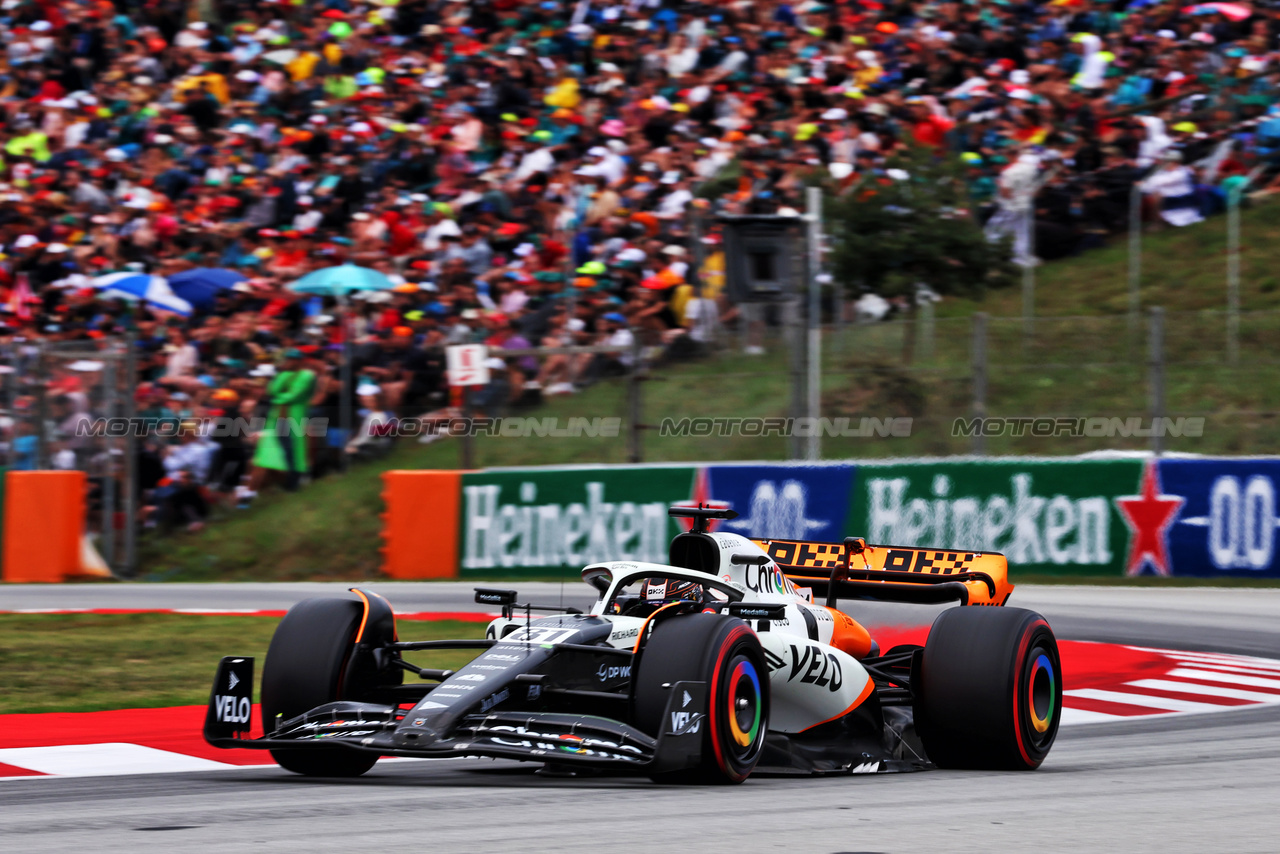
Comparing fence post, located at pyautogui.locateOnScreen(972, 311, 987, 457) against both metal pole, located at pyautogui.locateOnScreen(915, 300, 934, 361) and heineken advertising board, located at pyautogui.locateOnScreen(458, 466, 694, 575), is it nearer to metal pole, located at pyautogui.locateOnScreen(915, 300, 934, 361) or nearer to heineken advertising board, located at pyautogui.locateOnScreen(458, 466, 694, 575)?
metal pole, located at pyautogui.locateOnScreen(915, 300, 934, 361)

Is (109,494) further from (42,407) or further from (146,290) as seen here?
(146,290)

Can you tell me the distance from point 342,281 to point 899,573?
11.4m

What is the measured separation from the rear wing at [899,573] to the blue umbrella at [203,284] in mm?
12242

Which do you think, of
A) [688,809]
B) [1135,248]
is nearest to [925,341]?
[1135,248]

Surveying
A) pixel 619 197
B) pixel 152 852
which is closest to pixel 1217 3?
pixel 619 197

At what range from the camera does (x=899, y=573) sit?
26.5ft

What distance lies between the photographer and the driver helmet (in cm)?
682

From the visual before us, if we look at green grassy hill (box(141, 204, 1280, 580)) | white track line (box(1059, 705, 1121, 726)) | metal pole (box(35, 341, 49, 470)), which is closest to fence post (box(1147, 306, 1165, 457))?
green grassy hill (box(141, 204, 1280, 580))

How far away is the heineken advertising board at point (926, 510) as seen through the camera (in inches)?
585

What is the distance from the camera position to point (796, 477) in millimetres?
16172

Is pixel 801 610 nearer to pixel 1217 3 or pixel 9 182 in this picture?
pixel 1217 3

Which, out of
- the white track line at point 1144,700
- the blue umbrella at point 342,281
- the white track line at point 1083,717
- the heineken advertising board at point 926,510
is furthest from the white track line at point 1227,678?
the blue umbrella at point 342,281

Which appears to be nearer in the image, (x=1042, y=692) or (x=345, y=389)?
(x=1042, y=692)

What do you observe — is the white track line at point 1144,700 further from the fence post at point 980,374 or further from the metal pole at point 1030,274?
the metal pole at point 1030,274
